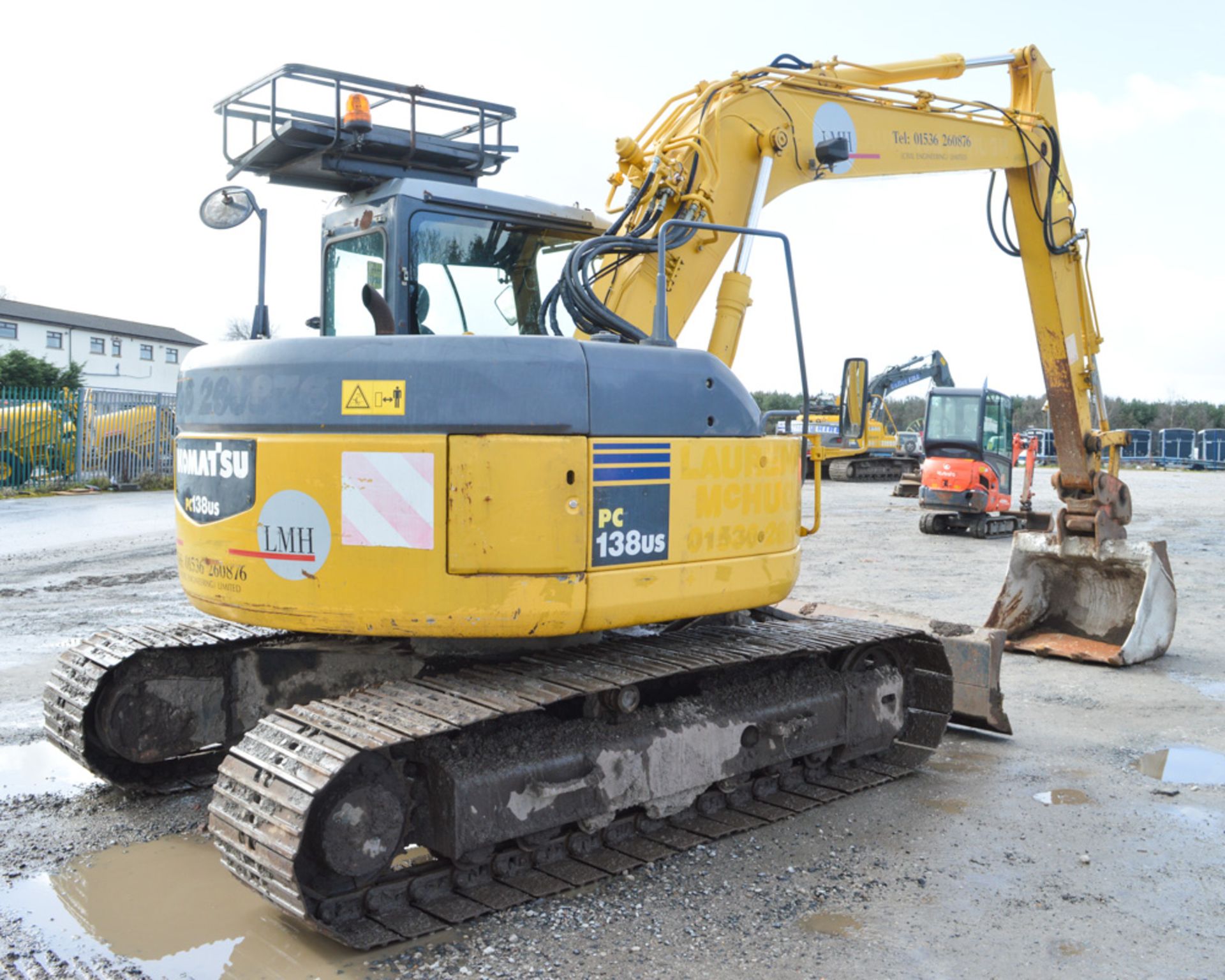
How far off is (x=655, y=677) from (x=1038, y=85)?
604cm

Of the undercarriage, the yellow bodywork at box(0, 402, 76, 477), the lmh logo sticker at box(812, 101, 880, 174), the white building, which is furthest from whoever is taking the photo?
the white building

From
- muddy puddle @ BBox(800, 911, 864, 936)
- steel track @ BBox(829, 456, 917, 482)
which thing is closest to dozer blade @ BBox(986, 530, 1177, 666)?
muddy puddle @ BBox(800, 911, 864, 936)

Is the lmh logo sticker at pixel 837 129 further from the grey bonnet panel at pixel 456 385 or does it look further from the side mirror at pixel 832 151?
the grey bonnet panel at pixel 456 385

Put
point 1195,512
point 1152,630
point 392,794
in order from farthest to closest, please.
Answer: point 1195,512 → point 1152,630 → point 392,794

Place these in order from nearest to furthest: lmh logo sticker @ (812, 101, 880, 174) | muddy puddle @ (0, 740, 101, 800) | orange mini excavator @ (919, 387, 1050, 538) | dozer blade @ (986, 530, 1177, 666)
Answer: muddy puddle @ (0, 740, 101, 800) → lmh logo sticker @ (812, 101, 880, 174) → dozer blade @ (986, 530, 1177, 666) → orange mini excavator @ (919, 387, 1050, 538)

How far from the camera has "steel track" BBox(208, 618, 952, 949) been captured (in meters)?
3.57

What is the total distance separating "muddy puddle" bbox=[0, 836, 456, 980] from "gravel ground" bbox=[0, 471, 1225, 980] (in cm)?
1

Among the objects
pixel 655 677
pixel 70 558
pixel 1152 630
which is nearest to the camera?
pixel 655 677

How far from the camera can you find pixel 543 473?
3971mm

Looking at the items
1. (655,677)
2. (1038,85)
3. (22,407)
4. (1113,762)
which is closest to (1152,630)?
(1113,762)

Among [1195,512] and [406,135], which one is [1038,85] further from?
[1195,512]

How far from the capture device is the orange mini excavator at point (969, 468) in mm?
17391

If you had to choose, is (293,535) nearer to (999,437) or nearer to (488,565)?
(488,565)

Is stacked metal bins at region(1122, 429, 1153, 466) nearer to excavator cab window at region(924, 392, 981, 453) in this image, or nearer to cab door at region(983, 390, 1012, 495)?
cab door at region(983, 390, 1012, 495)
